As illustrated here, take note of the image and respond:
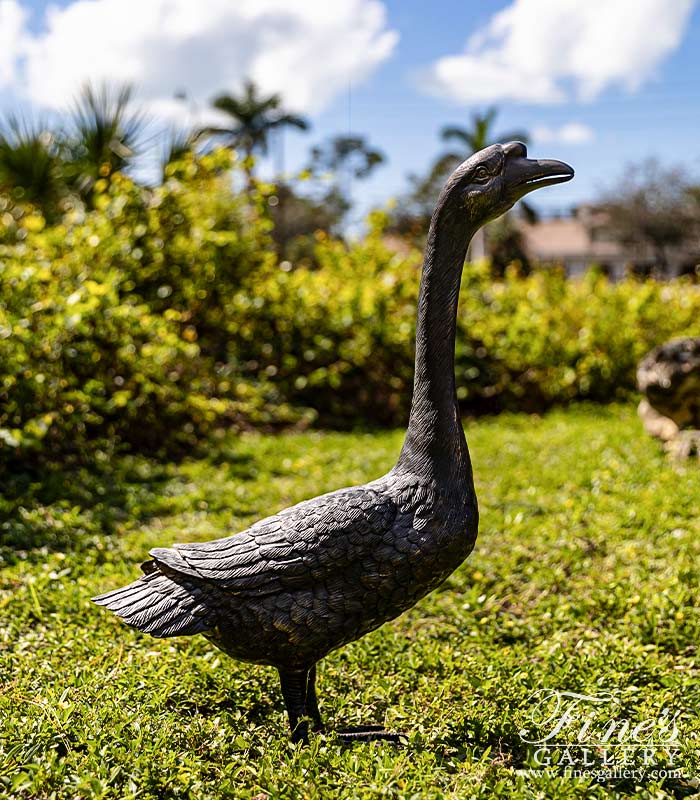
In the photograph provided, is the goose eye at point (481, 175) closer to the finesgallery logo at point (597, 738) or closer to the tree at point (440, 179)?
the finesgallery logo at point (597, 738)

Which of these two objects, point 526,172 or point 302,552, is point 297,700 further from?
point 526,172

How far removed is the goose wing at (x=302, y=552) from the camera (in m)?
2.20

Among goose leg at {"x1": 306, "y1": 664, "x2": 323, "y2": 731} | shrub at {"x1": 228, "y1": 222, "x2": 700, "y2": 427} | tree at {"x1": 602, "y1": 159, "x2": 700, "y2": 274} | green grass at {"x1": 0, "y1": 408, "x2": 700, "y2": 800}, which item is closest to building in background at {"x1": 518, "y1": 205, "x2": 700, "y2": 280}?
tree at {"x1": 602, "y1": 159, "x2": 700, "y2": 274}

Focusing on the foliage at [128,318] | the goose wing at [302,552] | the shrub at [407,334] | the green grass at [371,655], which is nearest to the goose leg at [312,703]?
the green grass at [371,655]

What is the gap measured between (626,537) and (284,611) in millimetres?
2670

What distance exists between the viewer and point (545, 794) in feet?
6.82

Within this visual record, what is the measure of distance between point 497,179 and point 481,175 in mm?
49

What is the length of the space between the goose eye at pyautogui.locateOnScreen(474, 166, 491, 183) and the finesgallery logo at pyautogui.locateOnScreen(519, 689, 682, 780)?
1.68 metres

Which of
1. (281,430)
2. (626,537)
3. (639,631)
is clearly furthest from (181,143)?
(639,631)

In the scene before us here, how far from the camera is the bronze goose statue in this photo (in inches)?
86.6

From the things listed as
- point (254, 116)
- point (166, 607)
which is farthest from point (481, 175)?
point (254, 116)

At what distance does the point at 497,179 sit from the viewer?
229 centimetres

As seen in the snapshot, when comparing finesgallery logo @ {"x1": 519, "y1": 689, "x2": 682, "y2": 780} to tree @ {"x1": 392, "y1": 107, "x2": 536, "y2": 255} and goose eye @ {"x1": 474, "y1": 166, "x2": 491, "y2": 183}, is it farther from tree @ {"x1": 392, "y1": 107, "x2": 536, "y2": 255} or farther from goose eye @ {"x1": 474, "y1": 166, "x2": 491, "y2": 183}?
tree @ {"x1": 392, "y1": 107, "x2": 536, "y2": 255}

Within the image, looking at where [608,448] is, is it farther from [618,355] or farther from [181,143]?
[181,143]
